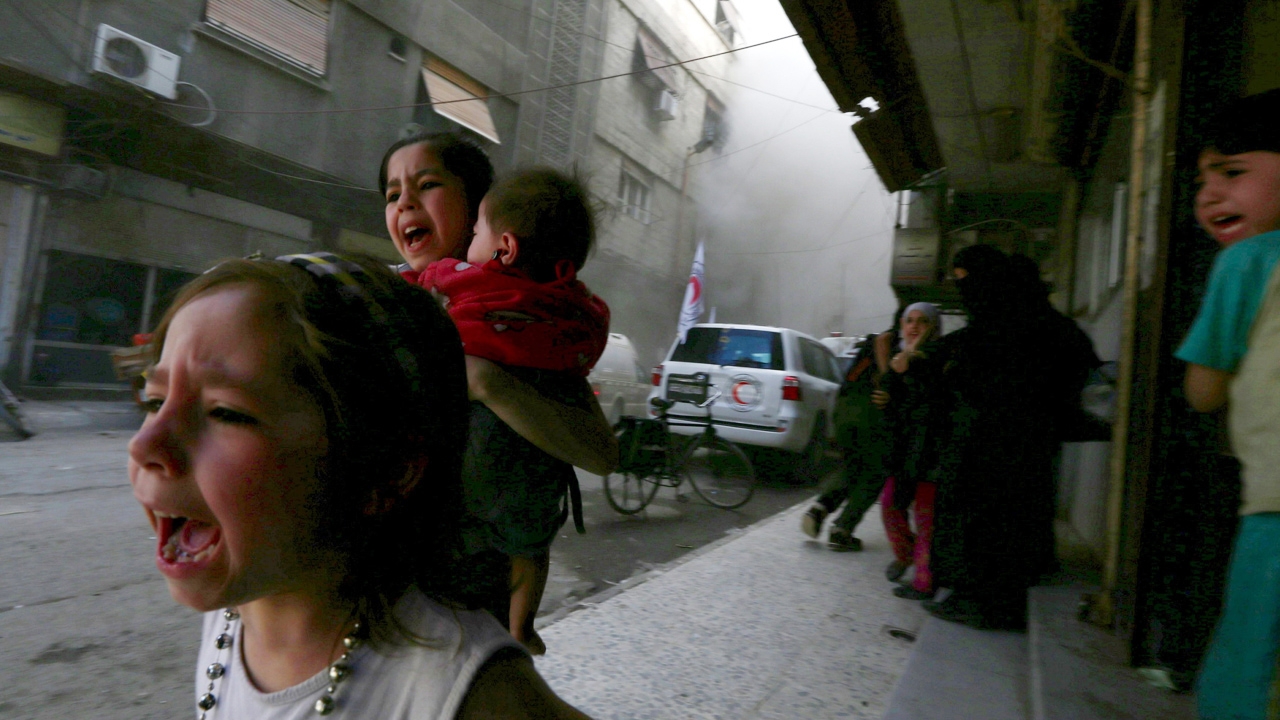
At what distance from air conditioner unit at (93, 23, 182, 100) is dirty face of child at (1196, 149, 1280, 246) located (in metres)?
11.0

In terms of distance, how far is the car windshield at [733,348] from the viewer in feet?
27.7

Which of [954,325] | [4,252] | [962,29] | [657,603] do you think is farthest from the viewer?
[954,325]

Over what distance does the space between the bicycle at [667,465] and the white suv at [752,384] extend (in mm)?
499

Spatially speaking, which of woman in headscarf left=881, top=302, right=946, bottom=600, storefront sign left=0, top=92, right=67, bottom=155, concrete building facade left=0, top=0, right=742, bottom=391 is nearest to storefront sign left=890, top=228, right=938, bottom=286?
woman in headscarf left=881, top=302, right=946, bottom=600

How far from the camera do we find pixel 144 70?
31.0 ft

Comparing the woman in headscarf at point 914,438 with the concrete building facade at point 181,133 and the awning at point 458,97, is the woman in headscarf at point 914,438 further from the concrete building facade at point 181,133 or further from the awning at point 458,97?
the awning at point 458,97

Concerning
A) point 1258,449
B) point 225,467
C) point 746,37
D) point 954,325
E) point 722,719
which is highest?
point 746,37

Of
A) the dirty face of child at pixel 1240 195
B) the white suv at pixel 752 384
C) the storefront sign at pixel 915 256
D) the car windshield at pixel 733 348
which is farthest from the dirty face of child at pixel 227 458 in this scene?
the storefront sign at pixel 915 256

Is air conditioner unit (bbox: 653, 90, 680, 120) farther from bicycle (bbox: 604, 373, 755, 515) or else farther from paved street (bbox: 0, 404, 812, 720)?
paved street (bbox: 0, 404, 812, 720)

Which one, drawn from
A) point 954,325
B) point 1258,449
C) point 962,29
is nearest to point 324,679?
point 1258,449

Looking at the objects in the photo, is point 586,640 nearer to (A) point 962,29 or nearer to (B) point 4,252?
(A) point 962,29

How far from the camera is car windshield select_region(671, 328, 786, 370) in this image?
845cm

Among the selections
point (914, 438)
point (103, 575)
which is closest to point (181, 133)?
point (103, 575)

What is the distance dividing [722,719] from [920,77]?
5.37 meters
